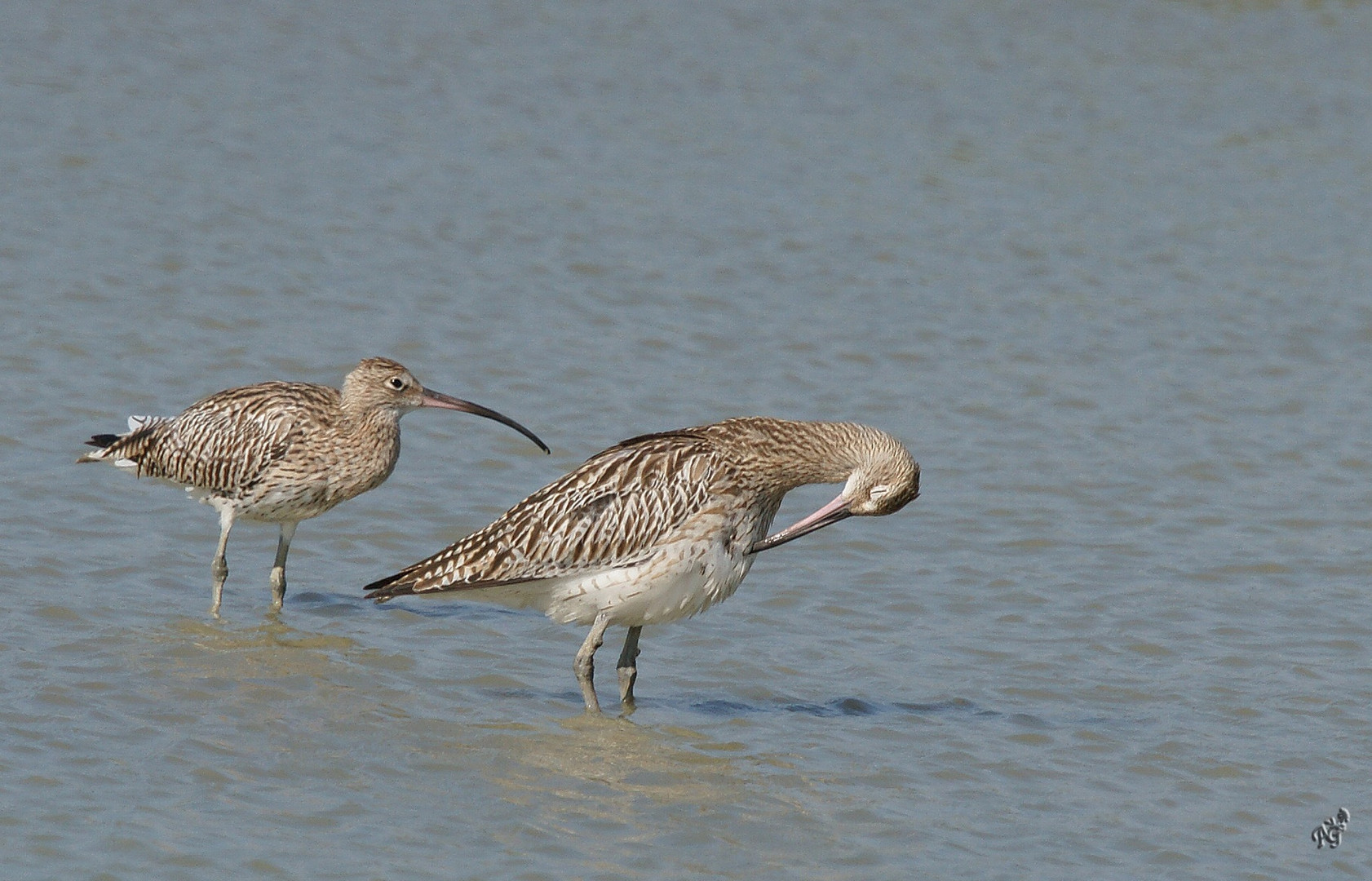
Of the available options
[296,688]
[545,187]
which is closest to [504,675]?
[296,688]

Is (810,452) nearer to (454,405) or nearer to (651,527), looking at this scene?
(651,527)

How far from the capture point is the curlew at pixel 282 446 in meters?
8.84

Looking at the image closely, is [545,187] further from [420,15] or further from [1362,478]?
[1362,478]

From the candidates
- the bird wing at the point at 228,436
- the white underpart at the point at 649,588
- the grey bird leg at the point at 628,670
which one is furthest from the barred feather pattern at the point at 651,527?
the bird wing at the point at 228,436

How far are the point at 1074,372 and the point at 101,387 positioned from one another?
229 inches

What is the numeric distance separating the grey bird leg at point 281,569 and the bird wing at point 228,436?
0.96 ft

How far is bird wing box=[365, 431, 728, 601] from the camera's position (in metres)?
7.68

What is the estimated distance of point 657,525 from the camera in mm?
7660

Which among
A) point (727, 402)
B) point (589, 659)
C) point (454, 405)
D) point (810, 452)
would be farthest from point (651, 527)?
point (727, 402)

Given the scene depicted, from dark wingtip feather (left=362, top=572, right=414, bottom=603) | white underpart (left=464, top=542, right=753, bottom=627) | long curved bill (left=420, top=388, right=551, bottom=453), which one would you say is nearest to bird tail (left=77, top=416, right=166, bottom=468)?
long curved bill (left=420, top=388, right=551, bottom=453)

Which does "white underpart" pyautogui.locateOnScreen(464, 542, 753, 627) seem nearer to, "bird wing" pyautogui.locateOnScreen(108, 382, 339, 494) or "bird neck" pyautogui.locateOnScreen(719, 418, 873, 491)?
"bird neck" pyautogui.locateOnScreen(719, 418, 873, 491)
